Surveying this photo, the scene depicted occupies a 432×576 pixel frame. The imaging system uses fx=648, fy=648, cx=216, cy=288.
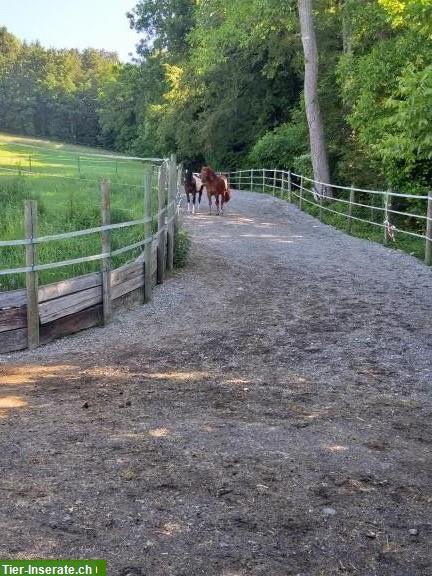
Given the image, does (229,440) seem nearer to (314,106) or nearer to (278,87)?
(314,106)

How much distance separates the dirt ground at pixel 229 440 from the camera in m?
3.34

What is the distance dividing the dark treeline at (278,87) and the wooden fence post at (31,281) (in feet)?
17.4

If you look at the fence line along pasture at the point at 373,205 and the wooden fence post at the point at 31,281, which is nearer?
the wooden fence post at the point at 31,281

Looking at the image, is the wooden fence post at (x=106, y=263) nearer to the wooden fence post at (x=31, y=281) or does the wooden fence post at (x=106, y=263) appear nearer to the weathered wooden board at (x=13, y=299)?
the wooden fence post at (x=31, y=281)

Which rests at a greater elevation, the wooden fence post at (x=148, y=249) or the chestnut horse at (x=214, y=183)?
the chestnut horse at (x=214, y=183)

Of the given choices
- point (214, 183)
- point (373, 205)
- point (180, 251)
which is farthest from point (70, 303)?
point (373, 205)

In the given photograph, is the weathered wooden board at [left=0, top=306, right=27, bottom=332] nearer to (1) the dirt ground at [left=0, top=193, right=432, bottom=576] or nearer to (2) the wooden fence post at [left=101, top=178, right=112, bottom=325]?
(1) the dirt ground at [left=0, top=193, right=432, bottom=576]

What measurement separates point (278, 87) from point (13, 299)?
33.1 meters

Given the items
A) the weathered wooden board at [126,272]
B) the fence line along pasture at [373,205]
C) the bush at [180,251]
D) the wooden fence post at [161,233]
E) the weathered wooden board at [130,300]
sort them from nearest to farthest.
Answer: the weathered wooden board at [126,272], the weathered wooden board at [130,300], the wooden fence post at [161,233], the bush at [180,251], the fence line along pasture at [373,205]

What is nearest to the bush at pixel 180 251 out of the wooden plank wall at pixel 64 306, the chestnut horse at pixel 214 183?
the wooden plank wall at pixel 64 306

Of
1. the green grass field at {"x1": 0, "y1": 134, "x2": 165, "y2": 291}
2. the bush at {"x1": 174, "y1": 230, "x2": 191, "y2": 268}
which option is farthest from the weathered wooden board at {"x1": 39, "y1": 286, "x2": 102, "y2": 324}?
the bush at {"x1": 174, "y1": 230, "x2": 191, "y2": 268}

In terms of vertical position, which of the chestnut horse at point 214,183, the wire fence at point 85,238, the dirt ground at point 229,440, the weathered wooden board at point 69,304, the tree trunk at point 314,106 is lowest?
the dirt ground at point 229,440

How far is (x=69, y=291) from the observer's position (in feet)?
25.4

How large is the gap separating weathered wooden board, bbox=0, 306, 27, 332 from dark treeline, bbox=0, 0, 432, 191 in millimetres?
5844
